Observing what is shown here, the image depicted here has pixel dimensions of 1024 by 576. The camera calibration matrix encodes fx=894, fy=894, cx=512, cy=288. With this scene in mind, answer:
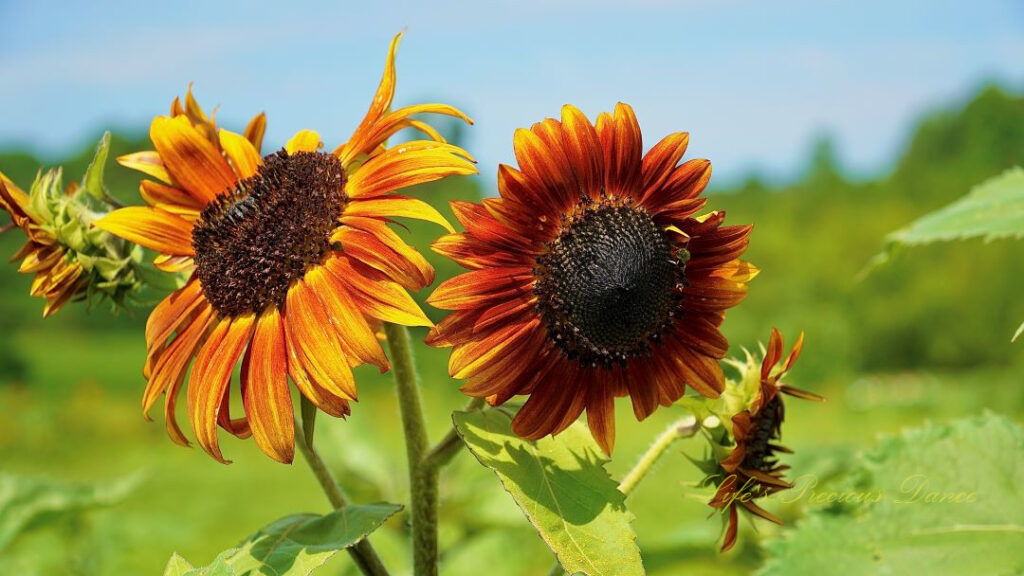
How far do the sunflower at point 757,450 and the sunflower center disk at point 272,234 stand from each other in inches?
15.4

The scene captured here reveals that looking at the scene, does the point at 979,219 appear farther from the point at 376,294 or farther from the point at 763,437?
the point at 376,294

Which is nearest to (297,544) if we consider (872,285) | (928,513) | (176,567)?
(176,567)

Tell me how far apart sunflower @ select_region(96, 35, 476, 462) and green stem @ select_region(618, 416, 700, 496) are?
0.29 m

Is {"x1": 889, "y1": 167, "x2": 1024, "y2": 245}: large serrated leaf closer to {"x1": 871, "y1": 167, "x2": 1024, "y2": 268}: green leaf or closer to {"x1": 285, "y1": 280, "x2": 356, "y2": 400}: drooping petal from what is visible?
{"x1": 871, "y1": 167, "x2": 1024, "y2": 268}: green leaf

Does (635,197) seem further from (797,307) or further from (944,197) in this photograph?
(944,197)

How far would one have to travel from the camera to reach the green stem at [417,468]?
0.84 metres

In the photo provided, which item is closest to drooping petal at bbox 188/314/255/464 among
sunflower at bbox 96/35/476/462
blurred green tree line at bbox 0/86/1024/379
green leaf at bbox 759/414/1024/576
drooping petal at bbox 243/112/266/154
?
sunflower at bbox 96/35/476/462

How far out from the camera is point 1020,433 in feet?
3.58

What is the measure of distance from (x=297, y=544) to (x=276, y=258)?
250 millimetres

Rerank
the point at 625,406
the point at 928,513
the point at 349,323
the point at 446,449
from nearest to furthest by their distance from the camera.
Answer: the point at 349,323 < the point at 446,449 < the point at 928,513 < the point at 625,406

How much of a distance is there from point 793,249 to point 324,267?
11.0 metres

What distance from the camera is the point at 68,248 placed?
34.1 inches

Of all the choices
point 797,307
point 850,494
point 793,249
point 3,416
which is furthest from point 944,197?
point 850,494

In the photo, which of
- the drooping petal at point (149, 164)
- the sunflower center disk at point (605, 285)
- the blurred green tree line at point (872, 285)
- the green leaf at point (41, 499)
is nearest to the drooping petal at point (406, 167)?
the sunflower center disk at point (605, 285)
